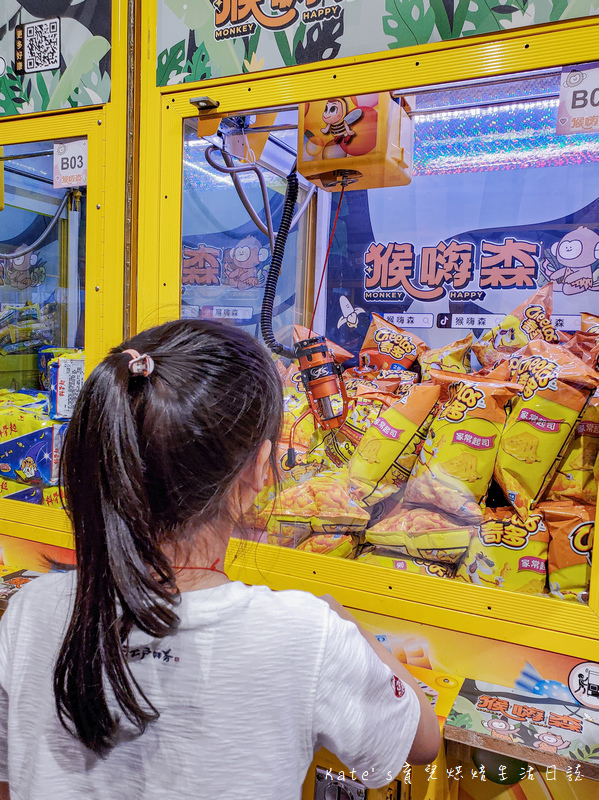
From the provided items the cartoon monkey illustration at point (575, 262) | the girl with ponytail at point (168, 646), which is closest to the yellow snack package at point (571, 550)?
the cartoon monkey illustration at point (575, 262)

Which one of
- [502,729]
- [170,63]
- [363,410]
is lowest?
[502,729]

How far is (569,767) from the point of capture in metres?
1.00

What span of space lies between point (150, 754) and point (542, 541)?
2.88 ft

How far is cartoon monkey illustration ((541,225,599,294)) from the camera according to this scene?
132 cm

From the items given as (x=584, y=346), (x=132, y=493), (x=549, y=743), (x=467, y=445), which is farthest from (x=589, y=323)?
(x=132, y=493)

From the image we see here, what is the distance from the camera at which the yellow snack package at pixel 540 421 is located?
1256 millimetres

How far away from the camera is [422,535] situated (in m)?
1.37

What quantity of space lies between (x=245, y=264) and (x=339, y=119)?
0.44 m

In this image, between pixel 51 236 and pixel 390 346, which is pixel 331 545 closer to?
pixel 390 346

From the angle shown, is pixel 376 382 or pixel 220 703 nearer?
pixel 220 703

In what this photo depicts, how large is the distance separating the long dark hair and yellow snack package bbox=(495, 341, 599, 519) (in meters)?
0.76

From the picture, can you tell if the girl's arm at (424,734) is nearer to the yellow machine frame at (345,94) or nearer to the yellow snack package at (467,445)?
the yellow machine frame at (345,94)

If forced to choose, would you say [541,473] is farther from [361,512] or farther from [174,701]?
[174,701]

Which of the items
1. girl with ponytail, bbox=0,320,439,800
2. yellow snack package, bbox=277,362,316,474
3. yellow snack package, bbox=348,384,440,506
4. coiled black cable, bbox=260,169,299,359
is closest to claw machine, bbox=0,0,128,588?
coiled black cable, bbox=260,169,299,359
